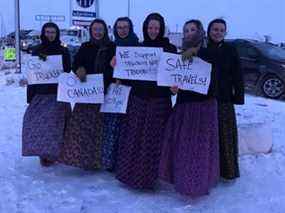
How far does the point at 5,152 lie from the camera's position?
7438mm

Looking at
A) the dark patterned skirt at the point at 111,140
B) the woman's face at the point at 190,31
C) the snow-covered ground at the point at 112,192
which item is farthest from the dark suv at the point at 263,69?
the woman's face at the point at 190,31

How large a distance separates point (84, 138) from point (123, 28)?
4.04ft

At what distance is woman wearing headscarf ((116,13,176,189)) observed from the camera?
565 cm

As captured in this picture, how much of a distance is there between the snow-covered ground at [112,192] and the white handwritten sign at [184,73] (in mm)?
1095

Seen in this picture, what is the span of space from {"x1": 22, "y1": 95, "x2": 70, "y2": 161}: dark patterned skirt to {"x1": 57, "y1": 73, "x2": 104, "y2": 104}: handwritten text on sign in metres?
0.25

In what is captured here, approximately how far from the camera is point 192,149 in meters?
5.39

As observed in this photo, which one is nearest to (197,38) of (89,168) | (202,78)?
(202,78)

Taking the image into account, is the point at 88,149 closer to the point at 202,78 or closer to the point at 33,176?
the point at 33,176

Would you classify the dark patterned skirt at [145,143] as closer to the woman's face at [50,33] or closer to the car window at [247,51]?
the woman's face at [50,33]

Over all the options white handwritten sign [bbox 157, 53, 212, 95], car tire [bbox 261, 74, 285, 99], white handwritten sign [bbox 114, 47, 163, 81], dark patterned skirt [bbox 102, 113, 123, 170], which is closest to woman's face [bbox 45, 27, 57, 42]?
white handwritten sign [bbox 114, 47, 163, 81]

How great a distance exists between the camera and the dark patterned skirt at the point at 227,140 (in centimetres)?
583

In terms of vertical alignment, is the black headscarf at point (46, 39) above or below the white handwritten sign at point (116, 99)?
above

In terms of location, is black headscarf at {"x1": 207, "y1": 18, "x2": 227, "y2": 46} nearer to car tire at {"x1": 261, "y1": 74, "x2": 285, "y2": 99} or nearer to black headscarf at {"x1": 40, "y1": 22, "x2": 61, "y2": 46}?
black headscarf at {"x1": 40, "y1": 22, "x2": 61, "y2": 46}

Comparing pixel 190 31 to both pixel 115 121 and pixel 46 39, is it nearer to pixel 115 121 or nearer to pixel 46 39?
pixel 115 121
